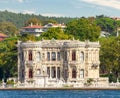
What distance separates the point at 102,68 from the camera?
13875 cm

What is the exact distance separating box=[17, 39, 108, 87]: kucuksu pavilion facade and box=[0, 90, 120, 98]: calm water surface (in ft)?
25.7

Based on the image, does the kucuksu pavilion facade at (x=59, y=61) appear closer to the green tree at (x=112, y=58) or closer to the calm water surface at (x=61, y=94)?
the green tree at (x=112, y=58)

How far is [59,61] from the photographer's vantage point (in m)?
126

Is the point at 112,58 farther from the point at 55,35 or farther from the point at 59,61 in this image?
the point at 55,35

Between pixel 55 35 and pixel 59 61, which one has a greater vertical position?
pixel 55 35

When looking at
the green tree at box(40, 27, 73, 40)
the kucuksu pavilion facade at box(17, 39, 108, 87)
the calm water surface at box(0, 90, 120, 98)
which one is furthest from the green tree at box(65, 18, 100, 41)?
the calm water surface at box(0, 90, 120, 98)

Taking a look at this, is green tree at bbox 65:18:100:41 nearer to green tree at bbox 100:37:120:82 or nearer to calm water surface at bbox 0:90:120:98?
green tree at bbox 100:37:120:82

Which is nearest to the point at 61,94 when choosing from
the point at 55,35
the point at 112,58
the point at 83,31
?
the point at 112,58

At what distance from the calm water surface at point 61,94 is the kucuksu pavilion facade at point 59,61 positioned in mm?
7836

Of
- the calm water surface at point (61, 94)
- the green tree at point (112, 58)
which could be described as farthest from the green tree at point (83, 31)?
the calm water surface at point (61, 94)

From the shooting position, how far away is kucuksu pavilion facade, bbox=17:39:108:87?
124562 millimetres

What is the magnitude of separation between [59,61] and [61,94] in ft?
61.7

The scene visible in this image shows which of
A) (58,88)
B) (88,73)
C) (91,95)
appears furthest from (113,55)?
(91,95)

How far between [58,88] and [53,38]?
14489 mm
